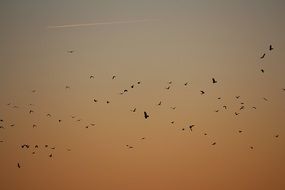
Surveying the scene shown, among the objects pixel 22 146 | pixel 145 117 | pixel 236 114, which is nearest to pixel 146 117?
pixel 145 117

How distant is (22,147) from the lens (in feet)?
61.7

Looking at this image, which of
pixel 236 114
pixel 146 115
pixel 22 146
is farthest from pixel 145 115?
pixel 22 146

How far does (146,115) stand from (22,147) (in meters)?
14.1

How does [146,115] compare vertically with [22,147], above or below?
above

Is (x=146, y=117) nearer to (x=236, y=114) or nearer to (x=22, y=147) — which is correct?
(x=236, y=114)

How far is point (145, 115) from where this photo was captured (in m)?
18.1

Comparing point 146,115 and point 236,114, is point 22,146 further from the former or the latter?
point 236,114

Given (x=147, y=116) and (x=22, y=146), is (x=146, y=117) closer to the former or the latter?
(x=147, y=116)

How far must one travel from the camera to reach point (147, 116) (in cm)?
1827

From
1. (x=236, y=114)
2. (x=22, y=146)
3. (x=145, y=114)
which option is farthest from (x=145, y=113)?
(x=22, y=146)

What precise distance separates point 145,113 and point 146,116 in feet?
1.18

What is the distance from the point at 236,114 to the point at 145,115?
9.67m

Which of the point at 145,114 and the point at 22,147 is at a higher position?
the point at 145,114

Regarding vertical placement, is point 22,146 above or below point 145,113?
below
